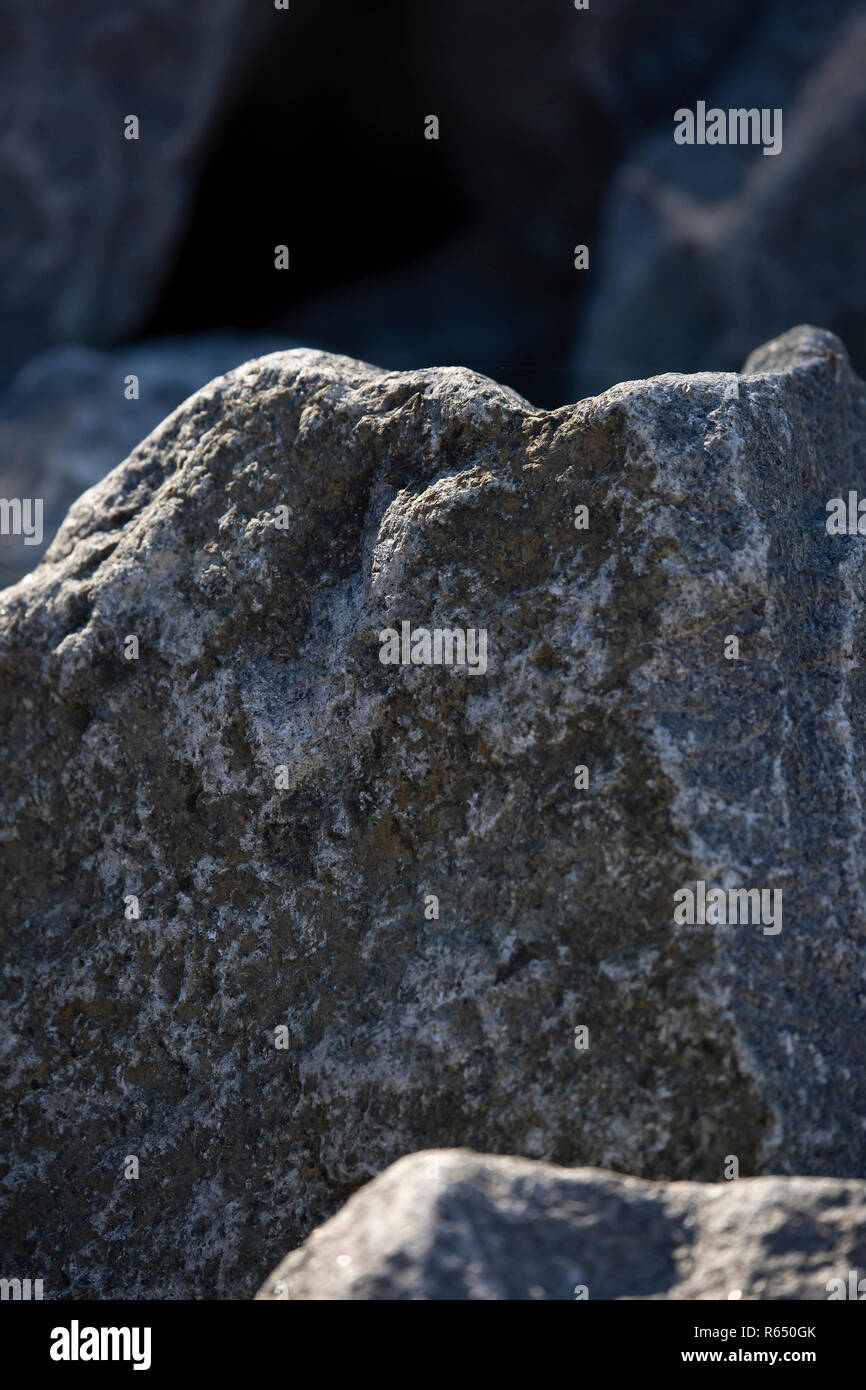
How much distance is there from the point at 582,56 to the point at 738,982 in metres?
5.70

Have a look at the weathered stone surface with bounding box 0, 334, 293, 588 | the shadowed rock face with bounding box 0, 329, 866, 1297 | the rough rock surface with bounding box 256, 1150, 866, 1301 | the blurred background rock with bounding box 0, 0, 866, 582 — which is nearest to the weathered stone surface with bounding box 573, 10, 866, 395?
the blurred background rock with bounding box 0, 0, 866, 582

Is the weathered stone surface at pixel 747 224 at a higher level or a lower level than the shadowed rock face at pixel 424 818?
higher

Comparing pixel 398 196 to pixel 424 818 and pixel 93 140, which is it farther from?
pixel 424 818

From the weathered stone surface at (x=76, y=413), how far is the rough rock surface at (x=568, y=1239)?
3.30 metres

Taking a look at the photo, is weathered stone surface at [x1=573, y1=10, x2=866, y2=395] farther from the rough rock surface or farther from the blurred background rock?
the rough rock surface

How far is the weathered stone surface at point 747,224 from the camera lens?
A: 5609 mm

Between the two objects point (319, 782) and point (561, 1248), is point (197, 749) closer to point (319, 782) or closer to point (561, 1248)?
point (319, 782)

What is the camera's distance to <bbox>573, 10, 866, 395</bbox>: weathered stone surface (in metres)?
5.61

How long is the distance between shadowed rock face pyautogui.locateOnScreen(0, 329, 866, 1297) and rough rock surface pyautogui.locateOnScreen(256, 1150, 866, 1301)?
0.66ft

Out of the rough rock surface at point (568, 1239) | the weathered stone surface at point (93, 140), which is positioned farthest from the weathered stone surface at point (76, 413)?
the rough rock surface at point (568, 1239)

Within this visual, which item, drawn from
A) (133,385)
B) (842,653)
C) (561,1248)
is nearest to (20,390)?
(133,385)

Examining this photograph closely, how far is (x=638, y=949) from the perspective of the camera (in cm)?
187

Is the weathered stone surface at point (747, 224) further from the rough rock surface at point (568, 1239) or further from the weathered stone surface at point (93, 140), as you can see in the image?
the rough rock surface at point (568, 1239)

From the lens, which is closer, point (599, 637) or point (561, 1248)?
point (561, 1248)
